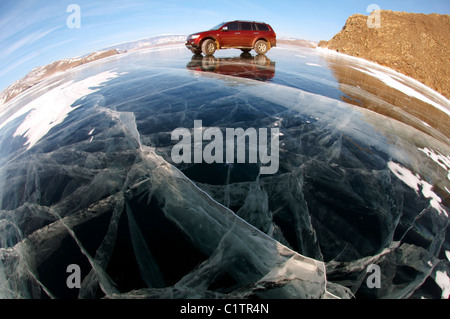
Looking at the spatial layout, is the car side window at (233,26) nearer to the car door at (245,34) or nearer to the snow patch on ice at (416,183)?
the car door at (245,34)

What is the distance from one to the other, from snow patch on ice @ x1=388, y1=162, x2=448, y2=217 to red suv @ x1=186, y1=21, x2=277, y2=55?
854 centimetres

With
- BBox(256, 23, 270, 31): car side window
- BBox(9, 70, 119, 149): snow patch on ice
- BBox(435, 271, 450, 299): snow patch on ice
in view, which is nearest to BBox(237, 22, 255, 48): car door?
BBox(256, 23, 270, 31): car side window

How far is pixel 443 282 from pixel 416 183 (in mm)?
1125

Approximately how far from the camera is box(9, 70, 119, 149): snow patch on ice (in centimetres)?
335

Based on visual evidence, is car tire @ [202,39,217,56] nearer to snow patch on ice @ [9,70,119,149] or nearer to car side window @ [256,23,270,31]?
car side window @ [256,23,270,31]

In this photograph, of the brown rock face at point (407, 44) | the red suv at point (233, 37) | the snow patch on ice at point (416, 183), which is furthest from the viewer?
the brown rock face at point (407, 44)

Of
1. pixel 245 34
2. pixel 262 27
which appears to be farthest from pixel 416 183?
pixel 262 27

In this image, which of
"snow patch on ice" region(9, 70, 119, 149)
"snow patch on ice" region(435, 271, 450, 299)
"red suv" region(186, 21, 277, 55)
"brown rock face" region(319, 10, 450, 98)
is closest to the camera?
"snow patch on ice" region(435, 271, 450, 299)

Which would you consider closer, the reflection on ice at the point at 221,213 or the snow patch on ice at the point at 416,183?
the reflection on ice at the point at 221,213

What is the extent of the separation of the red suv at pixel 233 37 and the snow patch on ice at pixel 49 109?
4.92m

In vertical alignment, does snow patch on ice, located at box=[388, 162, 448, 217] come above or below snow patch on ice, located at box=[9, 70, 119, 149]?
below

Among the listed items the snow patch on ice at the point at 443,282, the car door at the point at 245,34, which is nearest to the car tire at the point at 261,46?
the car door at the point at 245,34

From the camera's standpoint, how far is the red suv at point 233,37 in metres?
8.80
